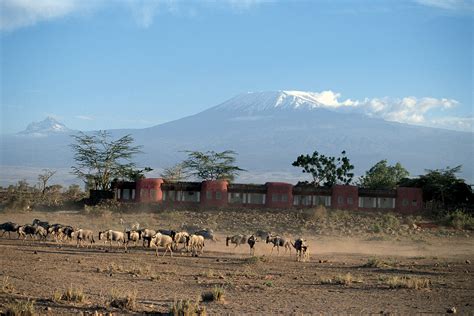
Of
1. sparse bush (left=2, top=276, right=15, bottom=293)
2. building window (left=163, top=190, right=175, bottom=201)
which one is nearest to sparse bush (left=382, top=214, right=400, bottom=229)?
building window (left=163, top=190, right=175, bottom=201)

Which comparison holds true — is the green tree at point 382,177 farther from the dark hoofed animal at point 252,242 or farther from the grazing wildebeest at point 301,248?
the grazing wildebeest at point 301,248

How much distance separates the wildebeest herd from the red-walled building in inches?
477

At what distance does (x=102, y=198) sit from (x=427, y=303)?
124ft

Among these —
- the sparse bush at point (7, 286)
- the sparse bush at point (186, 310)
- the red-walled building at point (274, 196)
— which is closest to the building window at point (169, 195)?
the red-walled building at point (274, 196)

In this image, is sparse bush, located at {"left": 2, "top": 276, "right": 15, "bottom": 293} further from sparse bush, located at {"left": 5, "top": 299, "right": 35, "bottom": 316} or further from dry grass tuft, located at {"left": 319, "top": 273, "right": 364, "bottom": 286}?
dry grass tuft, located at {"left": 319, "top": 273, "right": 364, "bottom": 286}

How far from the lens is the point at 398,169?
73188 millimetres

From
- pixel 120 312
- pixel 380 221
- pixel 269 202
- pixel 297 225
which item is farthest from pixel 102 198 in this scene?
pixel 120 312

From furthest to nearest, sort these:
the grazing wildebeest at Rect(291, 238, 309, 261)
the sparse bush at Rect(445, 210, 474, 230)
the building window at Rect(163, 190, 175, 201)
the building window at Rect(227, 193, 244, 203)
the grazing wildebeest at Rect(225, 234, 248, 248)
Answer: the building window at Rect(163, 190, 175, 201) → the building window at Rect(227, 193, 244, 203) → the sparse bush at Rect(445, 210, 474, 230) → the grazing wildebeest at Rect(225, 234, 248, 248) → the grazing wildebeest at Rect(291, 238, 309, 261)

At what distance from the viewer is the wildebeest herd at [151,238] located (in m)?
31.8

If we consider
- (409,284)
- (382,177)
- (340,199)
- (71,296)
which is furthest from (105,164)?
(71,296)

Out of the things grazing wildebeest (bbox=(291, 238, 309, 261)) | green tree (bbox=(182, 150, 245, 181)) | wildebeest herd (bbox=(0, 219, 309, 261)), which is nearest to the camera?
grazing wildebeest (bbox=(291, 238, 309, 261))

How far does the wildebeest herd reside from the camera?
1250 inches

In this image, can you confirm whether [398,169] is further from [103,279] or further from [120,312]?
[120,312]

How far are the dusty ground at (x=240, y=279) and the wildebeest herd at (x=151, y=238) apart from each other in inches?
26.3
